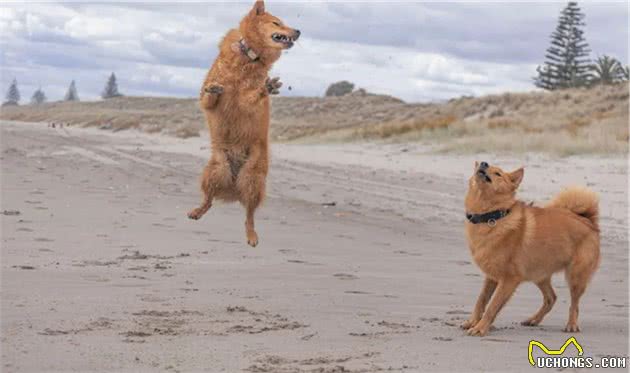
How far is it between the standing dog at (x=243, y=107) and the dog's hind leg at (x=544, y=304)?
298cm

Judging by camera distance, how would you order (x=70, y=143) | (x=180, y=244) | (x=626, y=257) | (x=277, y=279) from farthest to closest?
(x=70, y=143)
(x=626, y=257)
(x=180, y=244)
(x=277, y=279)

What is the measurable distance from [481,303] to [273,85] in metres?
3.39

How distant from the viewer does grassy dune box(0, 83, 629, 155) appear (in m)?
26.5

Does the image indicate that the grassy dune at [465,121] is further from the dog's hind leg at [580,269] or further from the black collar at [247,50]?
the black collar at [247,50]

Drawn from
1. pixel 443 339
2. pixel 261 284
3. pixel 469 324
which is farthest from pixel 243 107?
pixel 261 284

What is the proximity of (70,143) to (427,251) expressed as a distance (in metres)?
21.5

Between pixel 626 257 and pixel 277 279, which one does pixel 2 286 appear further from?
pixel 626 257

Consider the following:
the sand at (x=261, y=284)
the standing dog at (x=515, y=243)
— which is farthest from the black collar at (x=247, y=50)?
the standing dog at (x=515, y=243)

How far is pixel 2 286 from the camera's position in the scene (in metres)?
8.12

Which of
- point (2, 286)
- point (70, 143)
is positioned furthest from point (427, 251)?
point (70, 143)

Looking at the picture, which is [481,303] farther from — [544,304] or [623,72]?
[623,72]

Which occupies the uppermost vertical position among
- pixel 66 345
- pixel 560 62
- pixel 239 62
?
pixel 560 62

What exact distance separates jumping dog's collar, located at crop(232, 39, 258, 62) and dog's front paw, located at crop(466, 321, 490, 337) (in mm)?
3062

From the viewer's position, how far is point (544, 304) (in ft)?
27.9
